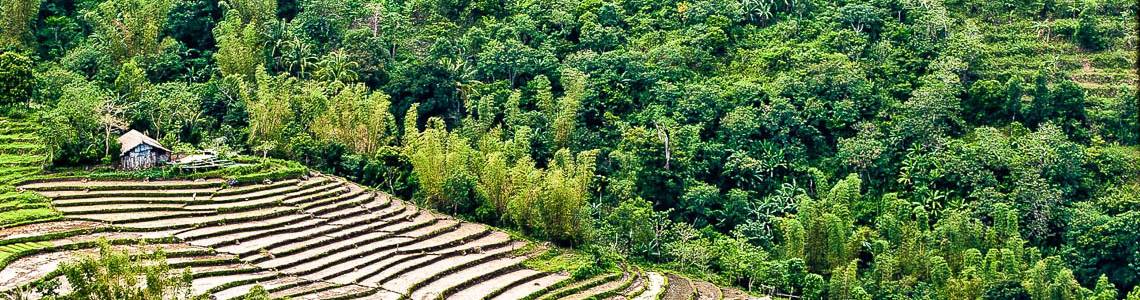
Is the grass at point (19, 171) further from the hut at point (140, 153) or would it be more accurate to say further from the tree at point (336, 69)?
the tree at point (336, 69)

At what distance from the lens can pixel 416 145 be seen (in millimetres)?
32156

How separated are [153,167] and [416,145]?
233 inches

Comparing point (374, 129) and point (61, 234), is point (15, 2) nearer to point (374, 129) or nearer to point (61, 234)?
point (374, 129)

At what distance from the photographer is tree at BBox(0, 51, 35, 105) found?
3192cm

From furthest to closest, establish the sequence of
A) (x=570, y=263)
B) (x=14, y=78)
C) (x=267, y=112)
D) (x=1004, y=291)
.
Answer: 1. (x=267, y=112)
2. (x=14, y=78)
3. (x=1004, y=291)
4. (x=570, y=263)

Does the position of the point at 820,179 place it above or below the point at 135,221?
below

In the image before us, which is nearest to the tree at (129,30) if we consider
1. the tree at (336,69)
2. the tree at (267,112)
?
the tree at (267,112)

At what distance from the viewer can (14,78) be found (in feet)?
105

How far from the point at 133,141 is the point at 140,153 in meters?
0.33

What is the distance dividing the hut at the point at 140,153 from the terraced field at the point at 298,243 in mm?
854

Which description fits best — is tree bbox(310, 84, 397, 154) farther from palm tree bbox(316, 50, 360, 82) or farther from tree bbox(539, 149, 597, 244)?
tree bbox(539, 149, 597, 244)

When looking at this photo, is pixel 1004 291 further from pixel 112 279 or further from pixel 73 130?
pixel 73 130

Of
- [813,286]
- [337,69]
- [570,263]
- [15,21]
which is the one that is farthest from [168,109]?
[813,286]

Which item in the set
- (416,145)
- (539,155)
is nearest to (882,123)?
(539,155)
